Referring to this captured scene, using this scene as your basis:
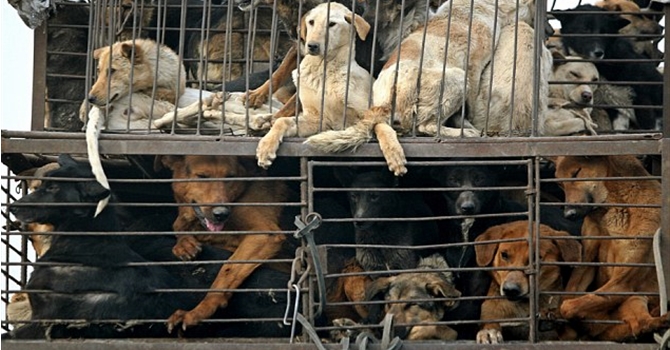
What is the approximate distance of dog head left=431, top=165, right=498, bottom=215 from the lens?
48.0 ft

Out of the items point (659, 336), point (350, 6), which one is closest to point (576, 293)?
point (659, 336)

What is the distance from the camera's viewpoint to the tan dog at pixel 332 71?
48.3 feet

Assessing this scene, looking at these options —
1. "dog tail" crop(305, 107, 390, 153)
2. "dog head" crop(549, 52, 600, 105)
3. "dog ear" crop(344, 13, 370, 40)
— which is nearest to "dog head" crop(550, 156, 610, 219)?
"dog tail" crop(305, 107, 390, 153)

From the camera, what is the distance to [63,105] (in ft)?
54.5

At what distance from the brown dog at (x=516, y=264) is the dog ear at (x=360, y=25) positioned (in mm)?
1518

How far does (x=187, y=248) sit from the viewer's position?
14984 mm

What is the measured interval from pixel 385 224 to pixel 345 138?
1.09 meters

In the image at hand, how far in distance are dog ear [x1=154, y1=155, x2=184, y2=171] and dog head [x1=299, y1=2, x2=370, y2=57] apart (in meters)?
1.16

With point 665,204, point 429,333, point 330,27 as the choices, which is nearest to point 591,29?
point 330,27

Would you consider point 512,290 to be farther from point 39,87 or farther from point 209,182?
point 39,87

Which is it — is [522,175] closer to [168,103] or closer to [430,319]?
[430,319]

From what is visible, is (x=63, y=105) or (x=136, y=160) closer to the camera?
(x=136, y=160)

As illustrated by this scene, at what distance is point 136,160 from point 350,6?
180cm

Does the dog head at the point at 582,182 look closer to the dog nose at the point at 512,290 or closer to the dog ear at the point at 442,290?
the dog nose at the point at 512,290
